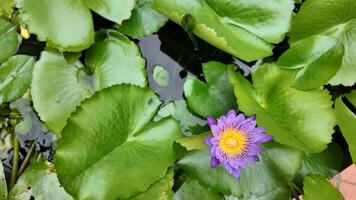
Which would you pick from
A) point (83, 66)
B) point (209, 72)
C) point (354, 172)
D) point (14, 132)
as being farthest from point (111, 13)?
point (354, 172)

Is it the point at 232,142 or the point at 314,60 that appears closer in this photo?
the point at 232,142

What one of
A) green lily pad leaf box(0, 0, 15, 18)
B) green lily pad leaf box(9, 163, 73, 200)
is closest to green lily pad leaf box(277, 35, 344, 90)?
green lily pad leaf box(9, 163, 73, 200)

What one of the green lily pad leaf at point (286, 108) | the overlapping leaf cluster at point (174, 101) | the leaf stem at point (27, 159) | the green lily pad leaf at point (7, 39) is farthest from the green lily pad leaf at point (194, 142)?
the green lily pad leaf at point (7, 39)

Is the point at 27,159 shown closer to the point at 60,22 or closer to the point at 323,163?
the point at 60,22

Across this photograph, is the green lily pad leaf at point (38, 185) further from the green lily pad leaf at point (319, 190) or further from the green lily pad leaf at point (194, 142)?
the green lily pad leaf at point (319, 190)

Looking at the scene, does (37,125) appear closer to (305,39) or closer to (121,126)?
(121,126)

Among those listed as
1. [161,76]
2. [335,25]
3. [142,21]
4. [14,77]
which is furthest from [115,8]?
[335,25]
